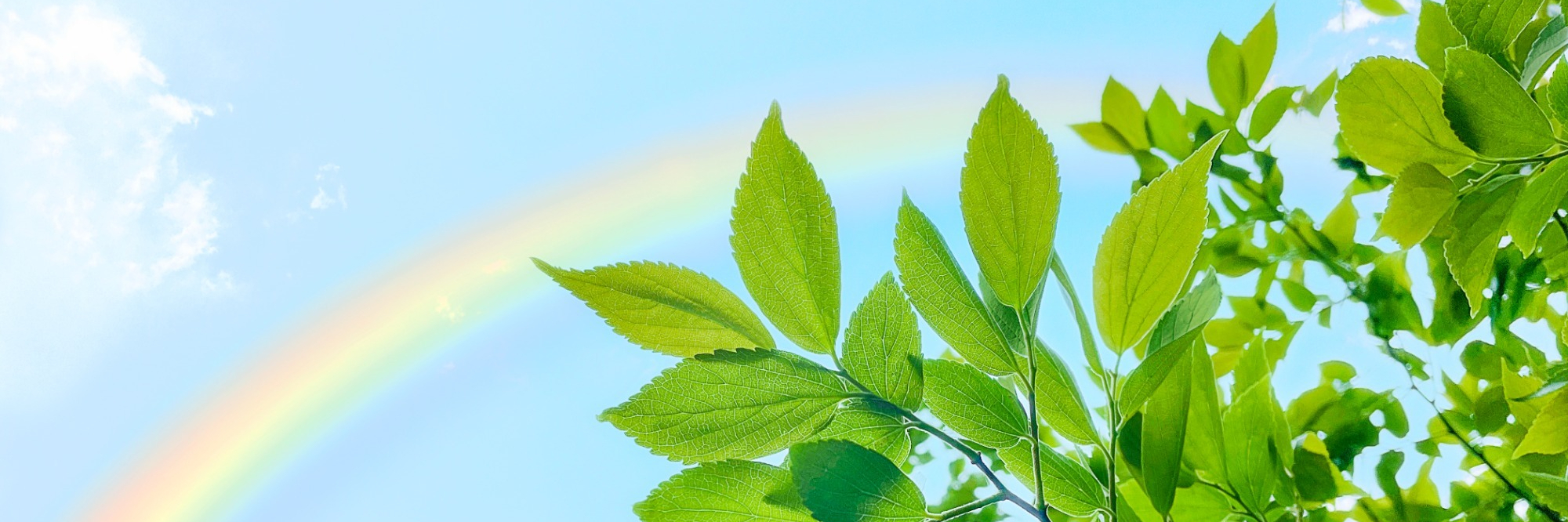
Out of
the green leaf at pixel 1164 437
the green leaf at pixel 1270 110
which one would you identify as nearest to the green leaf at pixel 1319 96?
the green leaf at pixel 1270 110

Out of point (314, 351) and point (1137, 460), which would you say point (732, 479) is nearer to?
point (1137, 460)

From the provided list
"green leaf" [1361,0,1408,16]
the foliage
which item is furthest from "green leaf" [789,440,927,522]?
"green leaf" [1361,0,1408,16]

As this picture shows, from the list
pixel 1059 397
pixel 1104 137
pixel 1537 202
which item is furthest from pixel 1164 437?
pixel 1104 137

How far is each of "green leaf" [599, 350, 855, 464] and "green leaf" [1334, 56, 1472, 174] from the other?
0.14m

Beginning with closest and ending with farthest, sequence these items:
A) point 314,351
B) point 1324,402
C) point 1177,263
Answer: point 1177,263
point 1324,402
point 314,351

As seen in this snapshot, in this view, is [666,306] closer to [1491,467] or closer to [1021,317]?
A: [1021,317]

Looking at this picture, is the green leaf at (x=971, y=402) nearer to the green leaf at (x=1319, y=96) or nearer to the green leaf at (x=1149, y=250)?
the green leaf at (x=1149, y=250)

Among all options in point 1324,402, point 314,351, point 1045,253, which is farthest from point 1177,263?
point 314,351

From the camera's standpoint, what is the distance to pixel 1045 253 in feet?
0.45

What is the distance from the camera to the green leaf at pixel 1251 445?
0.23 m

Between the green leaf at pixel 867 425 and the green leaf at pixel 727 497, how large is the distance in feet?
0.04

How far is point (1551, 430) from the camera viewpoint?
8.3 inches

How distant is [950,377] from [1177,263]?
1.8 inches

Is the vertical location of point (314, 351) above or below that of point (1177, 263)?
above
